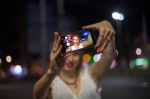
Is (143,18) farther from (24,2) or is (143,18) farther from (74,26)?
(24,2)

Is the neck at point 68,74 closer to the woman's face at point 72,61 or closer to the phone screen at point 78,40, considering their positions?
the woman's face at point 72,61

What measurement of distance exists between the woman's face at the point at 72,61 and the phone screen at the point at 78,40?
127mm

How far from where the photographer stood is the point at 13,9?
74.7 meters

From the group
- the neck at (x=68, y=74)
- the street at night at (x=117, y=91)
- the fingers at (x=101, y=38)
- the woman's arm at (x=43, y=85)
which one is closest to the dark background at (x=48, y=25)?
the street at night at (x=117, y=91)

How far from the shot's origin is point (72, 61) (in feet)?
16.3

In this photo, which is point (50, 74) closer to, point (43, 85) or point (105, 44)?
point (43, 85)

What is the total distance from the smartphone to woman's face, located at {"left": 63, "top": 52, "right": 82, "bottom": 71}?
5.0 inches

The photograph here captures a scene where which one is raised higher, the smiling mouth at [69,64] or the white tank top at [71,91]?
the smiling mouth at [69,64]

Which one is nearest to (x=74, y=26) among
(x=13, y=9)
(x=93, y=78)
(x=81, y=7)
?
(x=81, y=7)

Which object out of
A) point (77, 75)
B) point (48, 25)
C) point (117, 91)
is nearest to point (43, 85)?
point (77, 75)

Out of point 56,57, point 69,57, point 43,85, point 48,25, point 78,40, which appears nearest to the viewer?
point 56,57

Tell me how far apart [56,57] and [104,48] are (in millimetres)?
528

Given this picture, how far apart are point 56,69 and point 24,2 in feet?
227

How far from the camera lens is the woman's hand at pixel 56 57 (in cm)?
447
